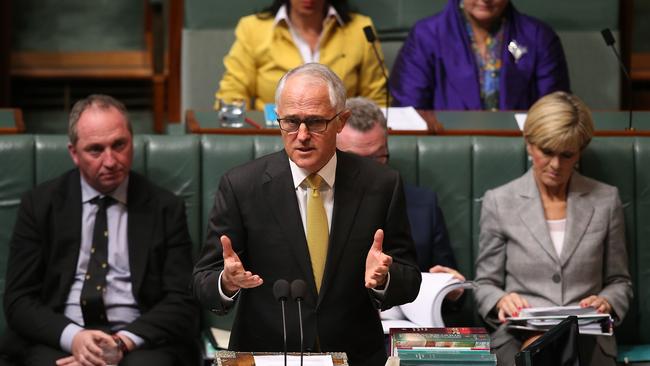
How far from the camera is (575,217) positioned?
3703mm

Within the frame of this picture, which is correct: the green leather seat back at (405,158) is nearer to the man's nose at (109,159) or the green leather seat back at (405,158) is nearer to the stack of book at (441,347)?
the man's nose at (109,159)

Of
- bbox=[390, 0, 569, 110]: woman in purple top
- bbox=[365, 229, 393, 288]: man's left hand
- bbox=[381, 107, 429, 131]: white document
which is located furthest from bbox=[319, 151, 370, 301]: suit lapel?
bbox=[390, 0, 569, 110]: woman in purple top

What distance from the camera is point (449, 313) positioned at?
364cm

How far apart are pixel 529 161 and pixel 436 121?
45 centimetres

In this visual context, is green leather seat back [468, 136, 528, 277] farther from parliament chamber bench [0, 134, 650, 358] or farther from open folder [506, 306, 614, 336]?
open folder [506, 306, 614, 336]

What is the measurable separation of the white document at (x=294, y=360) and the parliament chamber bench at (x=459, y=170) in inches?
54.5

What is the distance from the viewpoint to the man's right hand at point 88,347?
341 cm

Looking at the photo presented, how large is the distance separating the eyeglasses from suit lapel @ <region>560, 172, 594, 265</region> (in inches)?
47.3

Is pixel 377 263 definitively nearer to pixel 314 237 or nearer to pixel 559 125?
pixel 314 237

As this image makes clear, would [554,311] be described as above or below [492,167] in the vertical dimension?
below

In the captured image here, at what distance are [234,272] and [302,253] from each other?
275 mm

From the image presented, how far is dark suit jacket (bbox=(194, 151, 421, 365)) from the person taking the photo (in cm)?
284

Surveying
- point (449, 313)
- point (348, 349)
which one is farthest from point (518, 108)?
point (348, 349)

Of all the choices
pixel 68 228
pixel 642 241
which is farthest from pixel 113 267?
pixel 642 241
